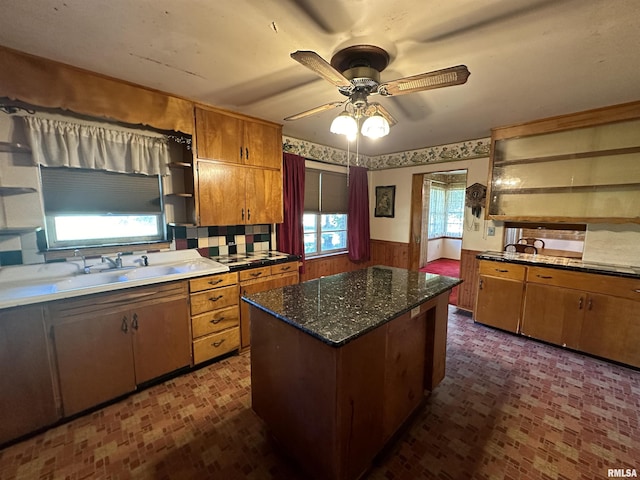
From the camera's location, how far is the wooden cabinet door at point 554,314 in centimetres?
267

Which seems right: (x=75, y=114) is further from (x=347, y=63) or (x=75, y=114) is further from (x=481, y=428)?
(x=481, y=428)

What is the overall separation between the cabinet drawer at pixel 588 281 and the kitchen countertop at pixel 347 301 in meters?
1.57

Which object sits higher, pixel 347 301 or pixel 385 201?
pixel 385 201

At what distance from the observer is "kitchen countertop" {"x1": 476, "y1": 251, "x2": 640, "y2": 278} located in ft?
8.08

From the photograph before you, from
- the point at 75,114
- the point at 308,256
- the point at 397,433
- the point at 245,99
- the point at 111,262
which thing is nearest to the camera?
the point at 397,433

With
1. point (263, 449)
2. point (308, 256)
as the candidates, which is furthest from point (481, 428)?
point (308, 256)

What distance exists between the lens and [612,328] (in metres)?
2.49

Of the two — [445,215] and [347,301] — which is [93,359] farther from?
[445,215]

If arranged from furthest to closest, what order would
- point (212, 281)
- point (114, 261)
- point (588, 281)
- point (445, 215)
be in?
point (445, 215), point (588, 281), point (212, 281), point (114, 261)

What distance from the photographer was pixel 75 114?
2059 millimetres

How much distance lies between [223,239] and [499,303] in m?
3.33

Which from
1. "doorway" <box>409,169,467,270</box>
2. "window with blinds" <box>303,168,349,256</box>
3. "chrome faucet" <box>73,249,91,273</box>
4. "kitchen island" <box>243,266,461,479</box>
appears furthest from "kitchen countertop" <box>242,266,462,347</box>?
"doorway" <box>409,169,467,270</box>

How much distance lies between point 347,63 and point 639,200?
3077 millimetres

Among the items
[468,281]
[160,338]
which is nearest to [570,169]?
[468,281]
